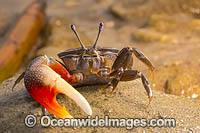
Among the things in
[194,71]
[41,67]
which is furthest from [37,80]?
[194,71]

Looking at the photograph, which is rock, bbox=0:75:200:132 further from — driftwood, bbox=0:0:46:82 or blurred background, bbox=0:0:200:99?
driftwood, bbox=0:0:46:82

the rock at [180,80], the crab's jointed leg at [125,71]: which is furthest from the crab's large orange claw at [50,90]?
the rock at [180,80]

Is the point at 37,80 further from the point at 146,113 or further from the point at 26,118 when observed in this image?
the point at 146,113

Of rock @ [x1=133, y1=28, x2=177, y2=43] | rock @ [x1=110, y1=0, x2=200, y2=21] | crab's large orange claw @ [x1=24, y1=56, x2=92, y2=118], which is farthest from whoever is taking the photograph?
rock @ [x1=110, y1=0, x2=200, y2=21]

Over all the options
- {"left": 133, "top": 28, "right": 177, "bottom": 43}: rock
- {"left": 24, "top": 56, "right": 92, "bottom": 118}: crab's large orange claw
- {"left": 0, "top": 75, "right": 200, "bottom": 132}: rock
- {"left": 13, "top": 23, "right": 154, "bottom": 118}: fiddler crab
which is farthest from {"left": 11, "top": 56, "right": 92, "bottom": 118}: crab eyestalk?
{"left": 133, "top": 28, "right": 177, "bottom": 43}: rock

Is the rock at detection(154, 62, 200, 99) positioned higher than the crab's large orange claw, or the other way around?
the crab's large orange claw

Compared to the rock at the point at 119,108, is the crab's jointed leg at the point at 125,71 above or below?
above

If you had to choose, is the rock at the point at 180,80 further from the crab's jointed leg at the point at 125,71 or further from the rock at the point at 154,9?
the rock at the point at 154,9

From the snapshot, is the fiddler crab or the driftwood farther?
the driftwood
